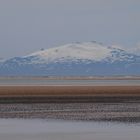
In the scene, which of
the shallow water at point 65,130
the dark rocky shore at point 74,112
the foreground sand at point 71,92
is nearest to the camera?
the shallow water at point 65,130

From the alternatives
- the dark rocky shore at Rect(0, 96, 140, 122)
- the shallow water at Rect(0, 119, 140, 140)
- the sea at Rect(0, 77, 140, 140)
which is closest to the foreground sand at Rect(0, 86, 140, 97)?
the dark rocky shore at Rect(0, 96, 140, 122)

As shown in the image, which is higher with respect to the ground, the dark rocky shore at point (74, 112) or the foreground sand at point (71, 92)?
the foreground sand at point (71, 92)

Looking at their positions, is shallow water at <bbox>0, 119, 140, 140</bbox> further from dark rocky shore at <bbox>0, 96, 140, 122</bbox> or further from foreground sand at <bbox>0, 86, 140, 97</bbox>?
foreground sand at <bbox>0, 86, 140, 97</bbox>

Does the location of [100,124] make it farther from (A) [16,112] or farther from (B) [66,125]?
(A) [16,112]

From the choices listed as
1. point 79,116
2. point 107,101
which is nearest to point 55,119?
point 79,116

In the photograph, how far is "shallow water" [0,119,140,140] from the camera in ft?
104

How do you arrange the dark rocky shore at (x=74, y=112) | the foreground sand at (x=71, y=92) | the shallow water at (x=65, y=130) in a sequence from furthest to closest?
the foreground sand at (x=71, y=92) < the dark rocky shore at (x=74, y=112) < the shallow water at (x=65, y=130)

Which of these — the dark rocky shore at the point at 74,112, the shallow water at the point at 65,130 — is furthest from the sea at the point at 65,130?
the dark rocky shore at the point at 74,112

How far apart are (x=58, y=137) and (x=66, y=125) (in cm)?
544

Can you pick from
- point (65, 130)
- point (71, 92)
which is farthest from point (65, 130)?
point (71, 92)

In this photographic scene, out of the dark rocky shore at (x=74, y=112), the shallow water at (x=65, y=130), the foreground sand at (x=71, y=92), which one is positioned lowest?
the shallow water at (x=65, y=130)

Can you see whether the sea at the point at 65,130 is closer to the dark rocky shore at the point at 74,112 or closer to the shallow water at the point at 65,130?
the shallow water at the point at 65,130

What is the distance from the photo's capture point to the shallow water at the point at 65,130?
3180 centimetres

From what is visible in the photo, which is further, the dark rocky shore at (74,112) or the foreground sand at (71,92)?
the foreground sand at (71,92)
